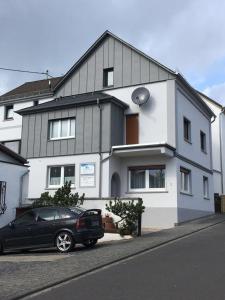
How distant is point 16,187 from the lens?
19984 millimetres

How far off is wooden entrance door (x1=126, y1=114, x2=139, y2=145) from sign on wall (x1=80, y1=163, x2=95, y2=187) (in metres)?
2.64

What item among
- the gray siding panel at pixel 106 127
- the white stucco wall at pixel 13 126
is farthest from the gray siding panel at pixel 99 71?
the white stucco wall at pixel 13 126

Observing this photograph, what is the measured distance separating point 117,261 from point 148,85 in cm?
1490

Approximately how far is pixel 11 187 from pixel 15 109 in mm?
13863

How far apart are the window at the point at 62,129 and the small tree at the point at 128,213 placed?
777 centimetres

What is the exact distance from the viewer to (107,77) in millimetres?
27078

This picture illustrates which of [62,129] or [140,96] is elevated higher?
[140,96]

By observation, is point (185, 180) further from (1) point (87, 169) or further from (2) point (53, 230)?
(2) point (53, 230)

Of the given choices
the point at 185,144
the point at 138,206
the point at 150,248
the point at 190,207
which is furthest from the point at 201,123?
the point at 150,248

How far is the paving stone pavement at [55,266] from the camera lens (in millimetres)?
8841

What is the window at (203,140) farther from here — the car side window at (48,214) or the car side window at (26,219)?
the car side window at (26,219)

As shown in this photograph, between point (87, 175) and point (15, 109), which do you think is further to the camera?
point (15, 109)

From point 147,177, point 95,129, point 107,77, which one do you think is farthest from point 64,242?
point 107,77

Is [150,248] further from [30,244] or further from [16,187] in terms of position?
[16,187]
